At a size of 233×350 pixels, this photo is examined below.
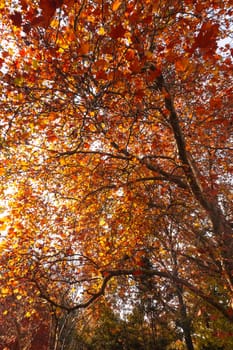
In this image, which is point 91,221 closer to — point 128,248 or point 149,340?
point 128,248

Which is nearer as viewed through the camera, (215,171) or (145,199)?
(145,199)

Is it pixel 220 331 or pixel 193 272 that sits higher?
Result: pixel 193 272

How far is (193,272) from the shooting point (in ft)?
28.0

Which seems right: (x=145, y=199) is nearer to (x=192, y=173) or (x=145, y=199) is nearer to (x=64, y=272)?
(x=192, y=173)

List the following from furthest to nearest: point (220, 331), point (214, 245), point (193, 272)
Result: point (220, 331) < point (193, 272) < point (214, 245)

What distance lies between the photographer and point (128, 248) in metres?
7.37

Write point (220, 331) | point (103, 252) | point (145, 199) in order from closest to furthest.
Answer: point (145, 199), point (103, 252), point (220, 331)

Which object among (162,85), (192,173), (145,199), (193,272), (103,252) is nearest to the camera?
(162,85)

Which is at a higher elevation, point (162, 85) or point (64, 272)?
point (162, 85)

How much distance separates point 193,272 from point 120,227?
3.30m

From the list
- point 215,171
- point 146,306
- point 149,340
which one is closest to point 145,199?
point 215,171

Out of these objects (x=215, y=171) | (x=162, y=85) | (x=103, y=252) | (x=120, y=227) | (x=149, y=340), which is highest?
(x=215, y=171)

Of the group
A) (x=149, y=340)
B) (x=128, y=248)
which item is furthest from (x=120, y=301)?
(x=128, y=248)

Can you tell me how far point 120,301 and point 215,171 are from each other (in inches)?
353
